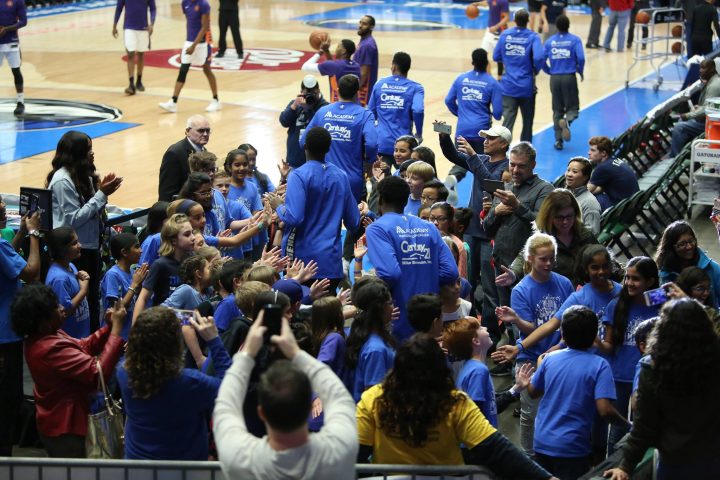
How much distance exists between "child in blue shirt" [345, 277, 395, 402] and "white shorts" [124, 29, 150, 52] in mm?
13435

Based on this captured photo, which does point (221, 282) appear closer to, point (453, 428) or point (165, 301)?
point (165, 301)

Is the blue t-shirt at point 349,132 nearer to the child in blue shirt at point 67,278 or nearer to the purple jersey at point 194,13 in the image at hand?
the child in blue shirt at point 67,278

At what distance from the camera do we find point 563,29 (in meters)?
15.5

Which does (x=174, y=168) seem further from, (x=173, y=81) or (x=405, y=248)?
(x=173, y=81)

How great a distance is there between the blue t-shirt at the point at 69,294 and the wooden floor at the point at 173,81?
5616 mm

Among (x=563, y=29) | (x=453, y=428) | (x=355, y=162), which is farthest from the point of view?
(x=563, y=29)

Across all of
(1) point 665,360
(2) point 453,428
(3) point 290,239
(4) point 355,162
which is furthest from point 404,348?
(4) point 355,162

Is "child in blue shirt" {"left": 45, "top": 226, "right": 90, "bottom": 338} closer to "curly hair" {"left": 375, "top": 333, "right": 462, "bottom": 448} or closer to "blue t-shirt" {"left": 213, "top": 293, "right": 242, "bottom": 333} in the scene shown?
"blue t-shirt" {"left": 213, "top": 293, "right": 242, "bottom": 333}

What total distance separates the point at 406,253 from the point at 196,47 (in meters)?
11.1

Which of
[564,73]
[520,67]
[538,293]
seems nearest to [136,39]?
[520,67]

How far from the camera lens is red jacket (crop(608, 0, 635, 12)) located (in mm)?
22906

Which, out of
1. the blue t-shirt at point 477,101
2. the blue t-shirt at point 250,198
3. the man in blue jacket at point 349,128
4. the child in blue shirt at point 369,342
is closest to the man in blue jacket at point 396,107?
the blue t-shirt at point 477,101

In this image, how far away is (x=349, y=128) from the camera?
10039 mm

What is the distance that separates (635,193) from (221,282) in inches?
213
